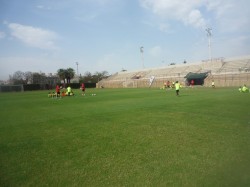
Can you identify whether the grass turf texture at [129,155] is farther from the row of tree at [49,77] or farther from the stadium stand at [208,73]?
the row of tree at [49,77]

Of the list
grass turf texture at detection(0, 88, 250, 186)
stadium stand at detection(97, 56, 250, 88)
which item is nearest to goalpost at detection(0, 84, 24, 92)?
stadium stand at detection(97, 56, 250, 88)

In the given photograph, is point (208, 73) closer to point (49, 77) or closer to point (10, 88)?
point (10, 88)

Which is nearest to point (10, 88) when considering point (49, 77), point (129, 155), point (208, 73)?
point (49, 77)

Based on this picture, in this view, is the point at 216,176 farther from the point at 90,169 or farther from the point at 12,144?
the point at 12,144

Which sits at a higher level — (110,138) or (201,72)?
(201,72)

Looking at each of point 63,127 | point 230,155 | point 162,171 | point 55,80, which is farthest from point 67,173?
point 55,80

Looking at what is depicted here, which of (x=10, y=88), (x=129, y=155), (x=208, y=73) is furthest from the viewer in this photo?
(x=10, y=88)

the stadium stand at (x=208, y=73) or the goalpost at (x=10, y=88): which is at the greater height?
the stadium stand at (x=208, y=73)

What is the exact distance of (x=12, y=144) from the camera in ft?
25.3

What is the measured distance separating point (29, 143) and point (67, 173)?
3.02 metres

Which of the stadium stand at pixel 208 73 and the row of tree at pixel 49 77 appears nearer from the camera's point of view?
the stadium stand at pixel 208 73

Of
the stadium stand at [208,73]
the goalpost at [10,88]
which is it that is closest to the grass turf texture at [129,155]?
the stadium stand at [208,73]

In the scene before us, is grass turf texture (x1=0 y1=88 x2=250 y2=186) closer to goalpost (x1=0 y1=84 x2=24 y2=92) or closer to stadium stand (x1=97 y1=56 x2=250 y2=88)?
stadium stand (x1=97 y1=56 x2=250 y2=88)

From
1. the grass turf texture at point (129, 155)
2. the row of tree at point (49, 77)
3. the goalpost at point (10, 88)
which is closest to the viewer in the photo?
the grass turf texture at point (129, 155)
